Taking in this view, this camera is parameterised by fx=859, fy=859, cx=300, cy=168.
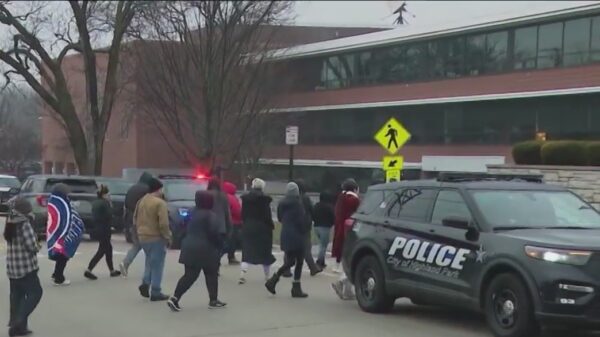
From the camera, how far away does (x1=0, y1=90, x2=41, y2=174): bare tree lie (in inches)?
2832

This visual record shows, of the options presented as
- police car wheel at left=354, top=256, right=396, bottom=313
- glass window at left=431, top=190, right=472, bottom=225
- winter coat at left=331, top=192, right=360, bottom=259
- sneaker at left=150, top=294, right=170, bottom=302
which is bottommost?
sneaker at left=150, top=294, right=170, bottom=302

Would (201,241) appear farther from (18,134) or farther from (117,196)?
(18,134)

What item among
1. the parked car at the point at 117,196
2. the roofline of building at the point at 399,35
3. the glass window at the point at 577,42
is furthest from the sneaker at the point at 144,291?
the glass window at the point at 577,42

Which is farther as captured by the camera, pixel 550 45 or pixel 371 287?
pixel 550 45

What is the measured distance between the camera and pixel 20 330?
9.37 m

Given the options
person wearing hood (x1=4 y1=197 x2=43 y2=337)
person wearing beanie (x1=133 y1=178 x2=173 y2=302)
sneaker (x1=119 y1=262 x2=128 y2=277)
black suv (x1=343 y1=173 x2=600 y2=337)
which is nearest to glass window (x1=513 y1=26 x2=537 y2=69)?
sneaker (x1=119 y1=262 x2=128 y2=277)

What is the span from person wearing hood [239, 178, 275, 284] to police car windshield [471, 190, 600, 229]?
416cm

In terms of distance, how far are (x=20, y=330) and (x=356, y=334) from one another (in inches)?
144

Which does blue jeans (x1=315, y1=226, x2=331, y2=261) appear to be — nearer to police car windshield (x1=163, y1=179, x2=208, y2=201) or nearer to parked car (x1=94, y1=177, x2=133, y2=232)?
police car windshield (x1=163, y1=179, x2=208, y2=201)

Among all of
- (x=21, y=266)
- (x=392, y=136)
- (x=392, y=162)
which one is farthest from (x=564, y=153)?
(x=21, y=266)

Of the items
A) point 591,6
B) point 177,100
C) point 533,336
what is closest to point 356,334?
point 533,336

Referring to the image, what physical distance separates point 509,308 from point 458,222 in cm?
110

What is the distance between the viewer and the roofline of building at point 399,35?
37469 mm

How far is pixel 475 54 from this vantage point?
43.1 m
